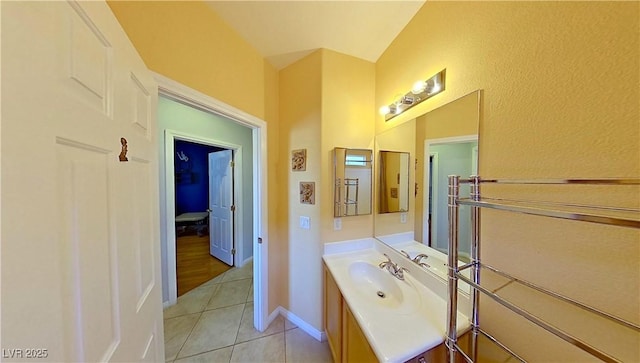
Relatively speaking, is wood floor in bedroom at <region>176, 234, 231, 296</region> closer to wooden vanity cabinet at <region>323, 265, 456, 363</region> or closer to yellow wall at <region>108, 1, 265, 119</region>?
wooden vanity cabinet at <region>323, 265, 456, 363</region>

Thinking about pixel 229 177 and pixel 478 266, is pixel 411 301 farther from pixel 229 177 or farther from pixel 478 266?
pixel 229 177

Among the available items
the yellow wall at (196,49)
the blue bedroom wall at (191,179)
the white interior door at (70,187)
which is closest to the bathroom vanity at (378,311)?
the white interior door at (70,187)

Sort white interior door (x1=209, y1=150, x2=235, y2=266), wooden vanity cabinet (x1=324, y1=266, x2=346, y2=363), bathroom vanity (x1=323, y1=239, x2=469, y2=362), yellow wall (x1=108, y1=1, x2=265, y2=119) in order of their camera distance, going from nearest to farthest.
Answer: bathroom vanity (x1=323, y1=239, x2=469, y2=362) → yellow wall (x1=108, y1=1, x2=265, y2=119) → wooden vanity cabinet (x1=324, y1=266, x2=346, y2=363) → white interior door (x1=209, y1=150, x2=235, y2=266)

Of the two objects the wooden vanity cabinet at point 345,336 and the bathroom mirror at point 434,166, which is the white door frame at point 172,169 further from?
the bathroom mirror at point 434,166

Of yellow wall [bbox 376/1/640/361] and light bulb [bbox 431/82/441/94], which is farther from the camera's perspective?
light bulb [bbox 431/82/441/94]

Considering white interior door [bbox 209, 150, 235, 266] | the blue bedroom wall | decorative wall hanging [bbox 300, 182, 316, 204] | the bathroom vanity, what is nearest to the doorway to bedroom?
white interior door [bbox 209, 150, 235, 266]

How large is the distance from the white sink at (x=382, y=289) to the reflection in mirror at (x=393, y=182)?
1.64 ft

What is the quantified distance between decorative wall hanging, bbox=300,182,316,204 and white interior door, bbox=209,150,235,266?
6.05 ft

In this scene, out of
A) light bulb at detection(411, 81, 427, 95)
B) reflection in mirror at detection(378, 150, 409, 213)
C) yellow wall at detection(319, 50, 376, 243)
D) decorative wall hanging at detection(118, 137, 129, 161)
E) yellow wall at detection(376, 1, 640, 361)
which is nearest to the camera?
yellow wall at detection(376, 1, 640, 361)

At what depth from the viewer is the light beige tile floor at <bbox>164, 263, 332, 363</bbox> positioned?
1610mm

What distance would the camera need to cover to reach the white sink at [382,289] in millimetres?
1088

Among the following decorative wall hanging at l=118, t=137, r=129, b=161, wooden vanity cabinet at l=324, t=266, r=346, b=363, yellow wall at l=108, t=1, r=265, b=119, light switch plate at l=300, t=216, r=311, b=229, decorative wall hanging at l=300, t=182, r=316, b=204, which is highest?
yellow wall at l=108, t=1, r=265, b=119

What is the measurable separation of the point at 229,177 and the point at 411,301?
2971 millimetres

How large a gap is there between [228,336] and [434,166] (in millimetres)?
2227
